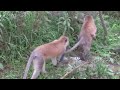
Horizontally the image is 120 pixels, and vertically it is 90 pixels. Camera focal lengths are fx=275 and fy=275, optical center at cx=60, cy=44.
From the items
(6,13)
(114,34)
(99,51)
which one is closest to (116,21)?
(114,34)

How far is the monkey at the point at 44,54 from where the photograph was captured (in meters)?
4.98

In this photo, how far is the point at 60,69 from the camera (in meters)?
5.77

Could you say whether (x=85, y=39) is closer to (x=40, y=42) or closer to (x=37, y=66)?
(x=40, y=42)

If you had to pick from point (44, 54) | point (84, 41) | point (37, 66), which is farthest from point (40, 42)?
point (37, 66)

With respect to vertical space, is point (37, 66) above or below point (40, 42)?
below

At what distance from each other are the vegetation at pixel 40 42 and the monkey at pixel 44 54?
0.36 m

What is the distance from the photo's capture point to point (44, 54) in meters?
5.20

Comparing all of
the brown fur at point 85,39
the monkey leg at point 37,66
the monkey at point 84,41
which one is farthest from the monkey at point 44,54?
the brown fur at point 85,39

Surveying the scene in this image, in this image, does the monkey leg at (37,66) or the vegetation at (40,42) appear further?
the vegetation at (40,42)

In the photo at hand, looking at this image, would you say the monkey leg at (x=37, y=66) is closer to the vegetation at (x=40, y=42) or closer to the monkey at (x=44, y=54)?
the monkey at (x=44, y=54)

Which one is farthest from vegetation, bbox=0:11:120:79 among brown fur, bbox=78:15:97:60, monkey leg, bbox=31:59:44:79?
monkey leg, bbox=31:59:44:79

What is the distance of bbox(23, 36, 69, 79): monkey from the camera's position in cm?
498

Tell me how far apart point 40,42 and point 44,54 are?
1372mm

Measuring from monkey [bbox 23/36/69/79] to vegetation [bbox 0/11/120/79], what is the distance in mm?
358
